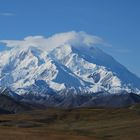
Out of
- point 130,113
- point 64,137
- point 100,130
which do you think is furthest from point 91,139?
point 130,113

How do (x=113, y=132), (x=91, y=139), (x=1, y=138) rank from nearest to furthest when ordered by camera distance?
(x=1, y=138) → (x=91, y=139) → (x=113, y=132)

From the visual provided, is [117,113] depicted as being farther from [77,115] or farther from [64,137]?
[64,137]

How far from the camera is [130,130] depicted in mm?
108500

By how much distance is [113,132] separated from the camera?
355 feet

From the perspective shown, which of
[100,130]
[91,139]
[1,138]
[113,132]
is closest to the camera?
[1,138]

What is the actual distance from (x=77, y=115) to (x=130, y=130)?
7192cm

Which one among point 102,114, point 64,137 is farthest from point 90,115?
point 64,137

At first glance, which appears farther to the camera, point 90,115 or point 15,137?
point 90,115

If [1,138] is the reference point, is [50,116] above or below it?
above

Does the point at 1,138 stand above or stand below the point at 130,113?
below

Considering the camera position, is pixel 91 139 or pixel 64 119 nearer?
pixel 91 139

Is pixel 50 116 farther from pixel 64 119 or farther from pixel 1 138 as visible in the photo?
pixel 1 138

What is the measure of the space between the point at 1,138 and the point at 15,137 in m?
3.22

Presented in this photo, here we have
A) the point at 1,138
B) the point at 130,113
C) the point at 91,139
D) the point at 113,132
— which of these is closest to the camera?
the point at 1,138
